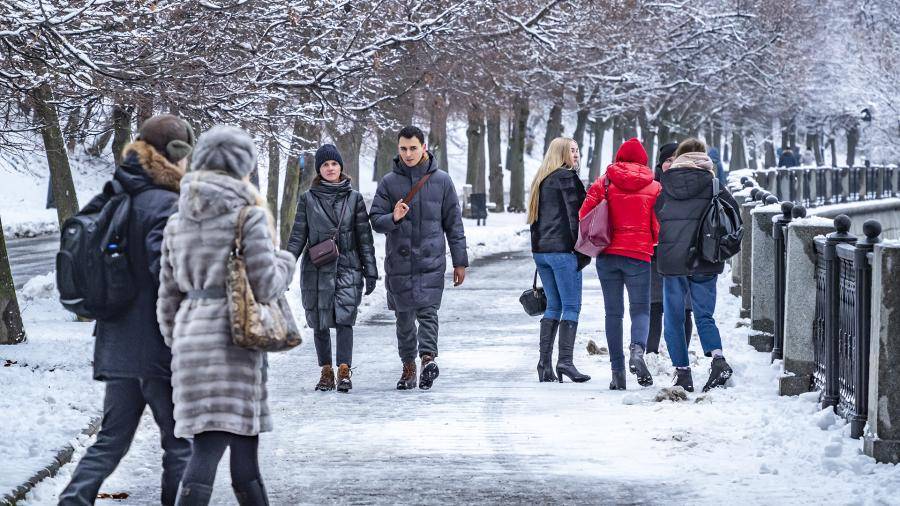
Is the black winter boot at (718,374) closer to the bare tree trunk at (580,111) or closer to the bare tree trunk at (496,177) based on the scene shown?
the bare tree trunk at (496,177)

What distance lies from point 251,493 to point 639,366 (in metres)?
5.52

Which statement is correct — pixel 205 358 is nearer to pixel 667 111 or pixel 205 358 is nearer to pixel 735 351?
pixel 735 351

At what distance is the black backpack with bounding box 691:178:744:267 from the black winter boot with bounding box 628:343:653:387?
0.78 meters

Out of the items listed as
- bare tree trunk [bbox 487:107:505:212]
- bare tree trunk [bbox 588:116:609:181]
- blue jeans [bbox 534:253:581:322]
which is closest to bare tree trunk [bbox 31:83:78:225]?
blue jeans [bbox 534:253:581:322]

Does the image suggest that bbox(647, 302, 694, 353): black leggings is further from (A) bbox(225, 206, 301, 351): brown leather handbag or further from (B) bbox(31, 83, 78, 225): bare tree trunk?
(B) bbox(31, 83, 78, 225): bare tree trunk

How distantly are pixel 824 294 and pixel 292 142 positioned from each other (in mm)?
12150

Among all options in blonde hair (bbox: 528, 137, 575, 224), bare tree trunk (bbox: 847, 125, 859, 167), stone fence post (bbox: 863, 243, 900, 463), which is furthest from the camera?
bare tree trunk (bbox: 847, 125, 859, 167)

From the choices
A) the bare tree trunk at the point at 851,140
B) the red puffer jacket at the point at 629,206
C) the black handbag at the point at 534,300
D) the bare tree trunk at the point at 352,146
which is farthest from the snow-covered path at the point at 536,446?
the bare tree trunk at the point at 851,140

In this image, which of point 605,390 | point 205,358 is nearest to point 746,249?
point 605,390

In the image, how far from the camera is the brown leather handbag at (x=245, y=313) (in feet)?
17.9

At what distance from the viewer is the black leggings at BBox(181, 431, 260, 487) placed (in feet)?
18.2

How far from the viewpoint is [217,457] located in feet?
18.4

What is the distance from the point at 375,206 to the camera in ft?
35.9

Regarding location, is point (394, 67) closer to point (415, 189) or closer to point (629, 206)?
point (415, 189)
